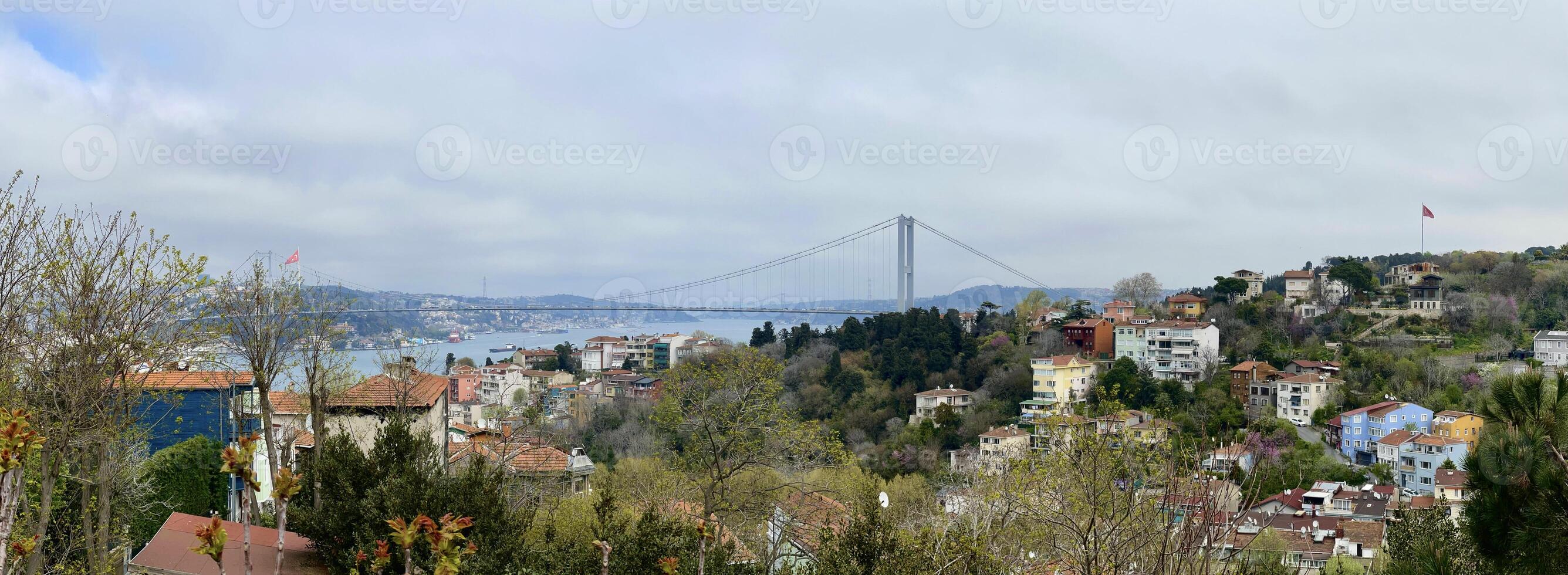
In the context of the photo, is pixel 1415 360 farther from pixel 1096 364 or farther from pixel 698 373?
pixel 698 373

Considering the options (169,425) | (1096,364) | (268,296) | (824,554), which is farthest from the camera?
(1096,364)

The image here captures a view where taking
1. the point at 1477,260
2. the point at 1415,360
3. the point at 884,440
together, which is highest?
the point at 1477,260

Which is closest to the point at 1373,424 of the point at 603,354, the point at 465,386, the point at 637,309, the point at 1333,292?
the point at 1333,292

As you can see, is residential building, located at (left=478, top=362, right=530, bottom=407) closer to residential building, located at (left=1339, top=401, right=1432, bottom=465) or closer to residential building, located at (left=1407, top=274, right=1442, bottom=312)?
residential building, located at (left=1339, top=401, right=1432, bottom=465)

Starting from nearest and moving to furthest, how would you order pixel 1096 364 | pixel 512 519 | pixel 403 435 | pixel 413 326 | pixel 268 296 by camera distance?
pixel 512 519, pixel 403 435, pixel 268 296, pixel 1096 364, pixel 413 326

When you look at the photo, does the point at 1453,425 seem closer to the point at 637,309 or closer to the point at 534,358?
the point at 637,309

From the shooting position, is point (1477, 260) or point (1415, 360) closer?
point (1415, 360)

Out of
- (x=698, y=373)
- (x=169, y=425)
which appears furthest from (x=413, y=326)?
(x=698, y=373)

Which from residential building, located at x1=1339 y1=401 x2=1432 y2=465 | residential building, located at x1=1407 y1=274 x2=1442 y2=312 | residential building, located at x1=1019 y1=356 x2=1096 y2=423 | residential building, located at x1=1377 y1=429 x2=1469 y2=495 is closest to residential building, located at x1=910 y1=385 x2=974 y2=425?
residential building, located at x1=1019 y1=356 x2=1096 y2=423
